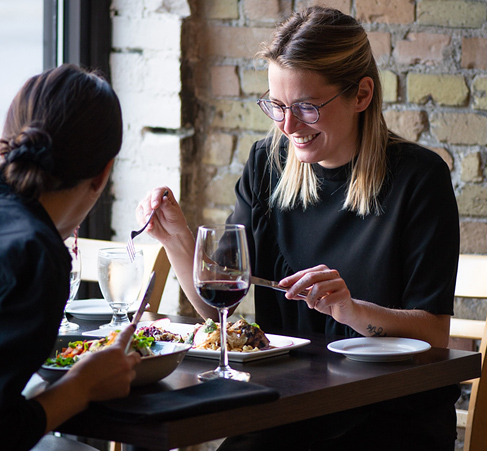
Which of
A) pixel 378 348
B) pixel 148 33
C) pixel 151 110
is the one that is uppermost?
pixel 148 33

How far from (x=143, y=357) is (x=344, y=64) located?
0.88 m

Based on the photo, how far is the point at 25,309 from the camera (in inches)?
33.6

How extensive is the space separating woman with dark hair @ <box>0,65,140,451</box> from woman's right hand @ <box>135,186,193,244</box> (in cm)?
54

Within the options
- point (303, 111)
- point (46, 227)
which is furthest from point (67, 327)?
point (303, 111)

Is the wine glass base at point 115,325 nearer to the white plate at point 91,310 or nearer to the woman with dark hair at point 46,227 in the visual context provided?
the white plate at point 91,310

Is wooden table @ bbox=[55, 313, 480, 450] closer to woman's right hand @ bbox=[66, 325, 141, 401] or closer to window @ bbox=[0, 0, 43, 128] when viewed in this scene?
woman's right hand @ bbox=[66, 325, 141, 401]

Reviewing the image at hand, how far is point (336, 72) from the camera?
5.30 feet

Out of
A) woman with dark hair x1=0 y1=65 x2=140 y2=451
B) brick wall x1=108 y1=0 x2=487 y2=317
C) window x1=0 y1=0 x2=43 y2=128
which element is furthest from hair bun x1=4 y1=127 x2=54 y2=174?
brick wall x1=108 y1=0 x2=487 y2=317

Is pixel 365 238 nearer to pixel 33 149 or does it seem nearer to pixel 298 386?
pixel 298 386

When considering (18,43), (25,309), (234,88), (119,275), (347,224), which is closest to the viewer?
(25,309)

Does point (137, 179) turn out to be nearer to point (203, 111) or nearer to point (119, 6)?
point (203, 111)

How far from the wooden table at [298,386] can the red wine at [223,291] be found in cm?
12

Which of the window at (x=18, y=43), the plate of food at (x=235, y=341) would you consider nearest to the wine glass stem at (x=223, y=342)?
the plate of food at (x=235, y=341)

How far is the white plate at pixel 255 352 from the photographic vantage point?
1.19 m
